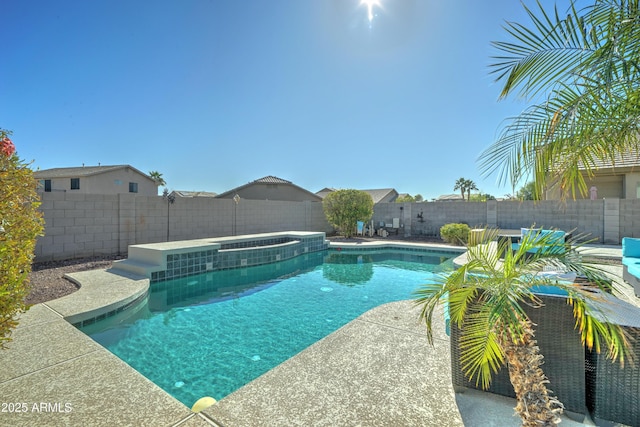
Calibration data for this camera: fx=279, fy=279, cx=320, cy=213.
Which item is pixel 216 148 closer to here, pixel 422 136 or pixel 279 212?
pixel 279 212

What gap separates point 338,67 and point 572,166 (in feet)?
26.2

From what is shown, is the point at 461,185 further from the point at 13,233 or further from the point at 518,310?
the point at 13,233

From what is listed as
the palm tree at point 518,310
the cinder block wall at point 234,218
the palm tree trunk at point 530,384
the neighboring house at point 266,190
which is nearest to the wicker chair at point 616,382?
the palm tree at point 518,310

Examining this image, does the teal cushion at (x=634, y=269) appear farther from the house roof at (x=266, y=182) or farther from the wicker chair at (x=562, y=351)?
the house roof at (x=266, y=182)

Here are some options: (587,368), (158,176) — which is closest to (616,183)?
(587,368)

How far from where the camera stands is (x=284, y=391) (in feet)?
7.36

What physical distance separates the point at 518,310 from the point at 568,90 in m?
2.15

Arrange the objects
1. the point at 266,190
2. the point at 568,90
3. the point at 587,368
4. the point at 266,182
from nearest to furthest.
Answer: the point at 587,368
the point at 568,90
the point at 266,182
the point at 266,190

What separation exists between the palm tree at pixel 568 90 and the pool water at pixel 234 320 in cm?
142

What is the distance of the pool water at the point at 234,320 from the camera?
3.27m

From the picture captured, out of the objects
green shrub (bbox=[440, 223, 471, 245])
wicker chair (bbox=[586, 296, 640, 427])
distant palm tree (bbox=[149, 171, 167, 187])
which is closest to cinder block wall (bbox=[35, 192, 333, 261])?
green shrub (bbox=[440, 223, 471, 245])

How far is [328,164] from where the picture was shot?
2003 centimetres

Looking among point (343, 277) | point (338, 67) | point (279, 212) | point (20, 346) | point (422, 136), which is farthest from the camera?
point (279, 212)

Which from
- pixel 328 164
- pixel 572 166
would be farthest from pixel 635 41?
pixel 328 164
